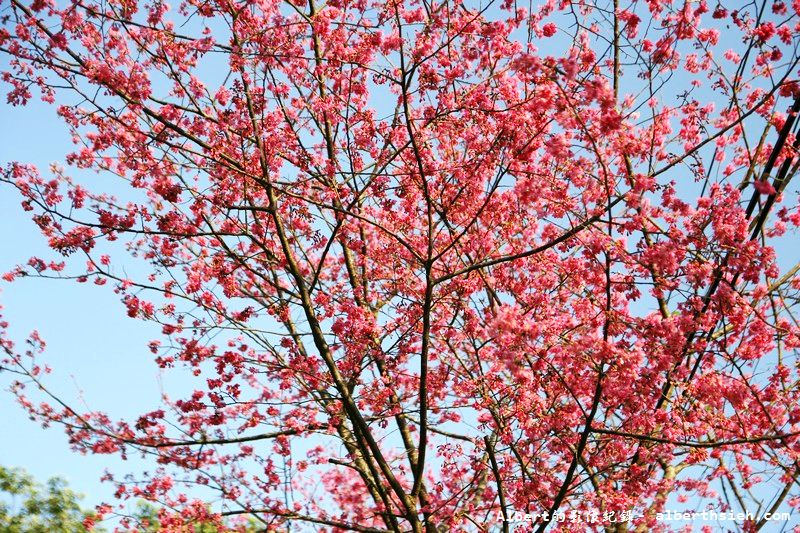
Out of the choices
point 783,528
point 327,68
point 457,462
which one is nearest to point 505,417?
point 457,462

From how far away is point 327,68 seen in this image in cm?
757

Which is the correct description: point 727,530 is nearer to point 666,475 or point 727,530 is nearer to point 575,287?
point 666,475

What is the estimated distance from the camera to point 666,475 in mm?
7824

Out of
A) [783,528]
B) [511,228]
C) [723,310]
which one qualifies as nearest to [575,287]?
[511,228]

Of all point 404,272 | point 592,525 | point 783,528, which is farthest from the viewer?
point 404,272

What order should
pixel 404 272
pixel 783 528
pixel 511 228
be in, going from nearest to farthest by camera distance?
pixel 783 528 → pixel 511 228 → pixel 404 272

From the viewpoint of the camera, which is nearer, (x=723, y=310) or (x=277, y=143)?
(x=723, y=310)

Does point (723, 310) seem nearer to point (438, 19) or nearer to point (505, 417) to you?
point (505, 417)

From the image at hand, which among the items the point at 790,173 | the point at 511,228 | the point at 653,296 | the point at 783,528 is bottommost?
the point at 783,528

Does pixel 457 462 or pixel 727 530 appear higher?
pixel 457 462

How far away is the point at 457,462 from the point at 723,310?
3173 millimetres

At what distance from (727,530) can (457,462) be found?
8.54ft

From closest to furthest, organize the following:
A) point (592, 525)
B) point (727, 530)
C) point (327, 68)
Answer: point (727, 530)
point (592, 525)
point (327, 68)

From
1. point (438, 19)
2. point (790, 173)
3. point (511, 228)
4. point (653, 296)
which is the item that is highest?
point (438, 19)
